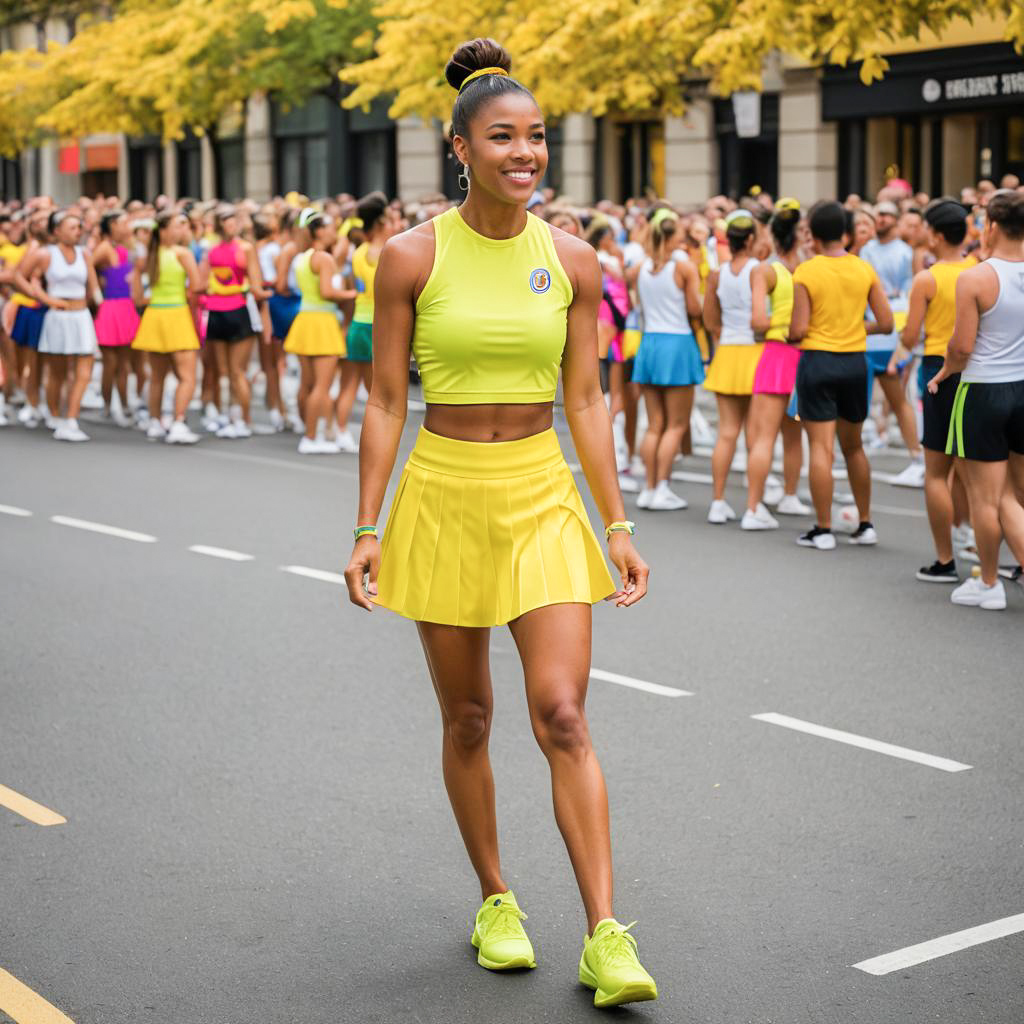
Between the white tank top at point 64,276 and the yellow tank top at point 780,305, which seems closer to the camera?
the yellow tank top at point 780,305

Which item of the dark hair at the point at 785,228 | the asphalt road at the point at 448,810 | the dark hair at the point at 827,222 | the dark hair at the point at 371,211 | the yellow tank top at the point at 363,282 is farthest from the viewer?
the yellow tank top at the point at 363,282

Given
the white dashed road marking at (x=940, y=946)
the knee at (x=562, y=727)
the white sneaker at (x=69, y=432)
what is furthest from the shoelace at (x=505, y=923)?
the white sneaker at (x=69, y=432)

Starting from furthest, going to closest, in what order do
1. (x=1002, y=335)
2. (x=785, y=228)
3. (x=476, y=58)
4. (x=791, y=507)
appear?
1. (x=791, y=507)
2. (x=785, y=228)
3. (x=1002, y=335)
4. (x=476, y=58)

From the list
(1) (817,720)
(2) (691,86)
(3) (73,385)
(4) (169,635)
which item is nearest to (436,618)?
(1) (817,720)

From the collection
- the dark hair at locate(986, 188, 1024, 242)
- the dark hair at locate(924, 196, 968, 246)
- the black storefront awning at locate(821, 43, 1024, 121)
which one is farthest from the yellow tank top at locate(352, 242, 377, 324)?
the black storefront awning at locate(821, 43, 1024, 121)

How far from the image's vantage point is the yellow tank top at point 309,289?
15766 mm

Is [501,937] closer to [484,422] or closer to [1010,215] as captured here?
[484,422]

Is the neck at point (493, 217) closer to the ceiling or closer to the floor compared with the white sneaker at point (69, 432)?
closer to the ceiling

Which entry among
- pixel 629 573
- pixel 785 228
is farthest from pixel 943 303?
pixel 629 573

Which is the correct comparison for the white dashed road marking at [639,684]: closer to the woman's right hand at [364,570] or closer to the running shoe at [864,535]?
the woman's right hand at [364,570]

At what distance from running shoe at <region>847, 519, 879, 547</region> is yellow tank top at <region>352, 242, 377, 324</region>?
493 cm

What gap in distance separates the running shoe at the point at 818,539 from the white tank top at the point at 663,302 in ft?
6.44

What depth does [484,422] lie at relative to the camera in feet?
15.0

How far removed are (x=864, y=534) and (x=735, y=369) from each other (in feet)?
4.82
